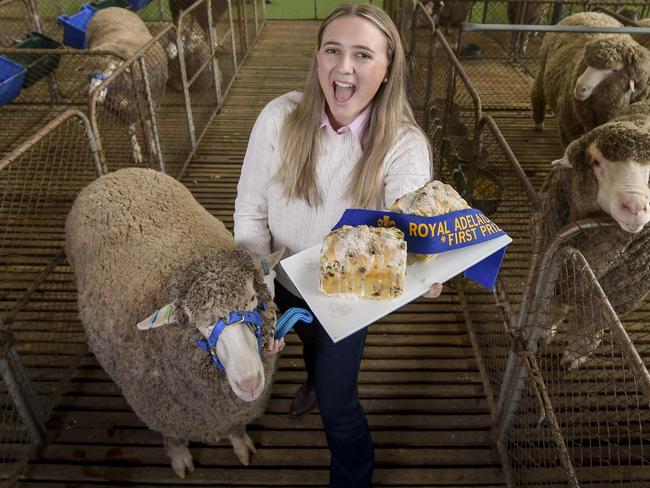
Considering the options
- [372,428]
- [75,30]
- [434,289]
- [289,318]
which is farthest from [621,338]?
[75,30]

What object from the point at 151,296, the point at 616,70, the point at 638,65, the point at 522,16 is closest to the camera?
the point at 151,296

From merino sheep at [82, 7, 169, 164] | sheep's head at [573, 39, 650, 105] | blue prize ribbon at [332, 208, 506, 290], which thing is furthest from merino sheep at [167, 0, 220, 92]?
blue prize ribbon at [332, 208, 506, 290]

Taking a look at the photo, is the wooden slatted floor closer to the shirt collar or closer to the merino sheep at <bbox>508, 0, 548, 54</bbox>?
the shirt collar

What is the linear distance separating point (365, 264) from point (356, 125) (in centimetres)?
55

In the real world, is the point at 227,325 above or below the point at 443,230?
below

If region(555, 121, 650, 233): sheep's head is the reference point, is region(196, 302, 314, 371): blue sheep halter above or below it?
below

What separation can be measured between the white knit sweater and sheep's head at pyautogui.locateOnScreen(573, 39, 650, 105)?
2.78m

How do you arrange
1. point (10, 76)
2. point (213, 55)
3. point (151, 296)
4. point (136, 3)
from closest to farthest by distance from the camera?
1. point (151, 296)
2. point (10, 76)
3. point (213, 55)
4. point (136, 3)

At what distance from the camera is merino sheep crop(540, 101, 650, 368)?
200 cm

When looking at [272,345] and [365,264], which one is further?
[272,345]

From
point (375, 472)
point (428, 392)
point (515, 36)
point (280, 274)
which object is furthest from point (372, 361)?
point (515, 36)

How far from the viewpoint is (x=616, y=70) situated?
357cm

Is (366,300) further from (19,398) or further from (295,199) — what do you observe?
(19,398)

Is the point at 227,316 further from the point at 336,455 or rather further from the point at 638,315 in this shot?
the point at 638,315
